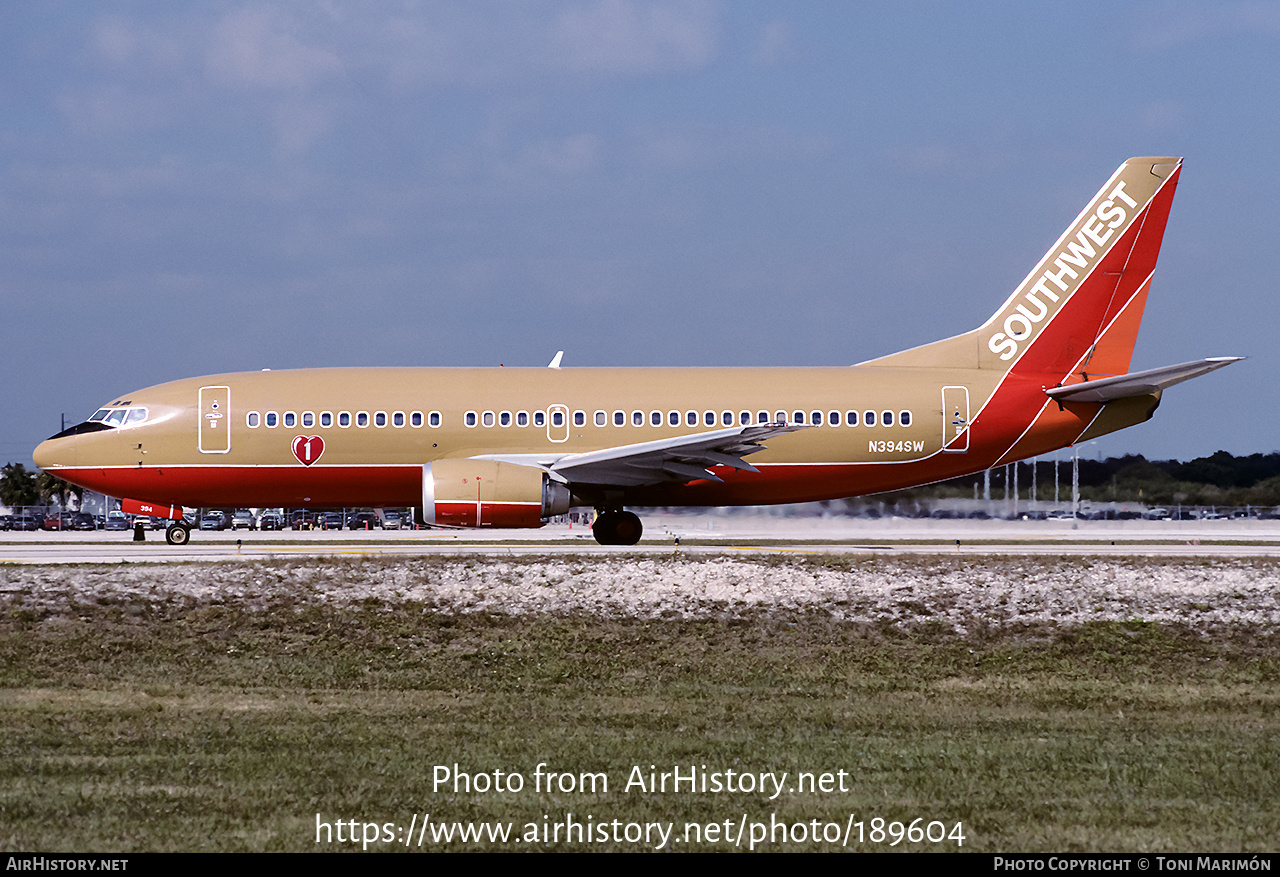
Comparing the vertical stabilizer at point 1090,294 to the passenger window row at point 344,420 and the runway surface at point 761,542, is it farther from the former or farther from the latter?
the passenger window row at point 344,420

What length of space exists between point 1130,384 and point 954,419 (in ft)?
13.5

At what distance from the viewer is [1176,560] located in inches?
949

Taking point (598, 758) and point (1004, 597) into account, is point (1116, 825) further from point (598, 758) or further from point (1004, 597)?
point (1004, 597)

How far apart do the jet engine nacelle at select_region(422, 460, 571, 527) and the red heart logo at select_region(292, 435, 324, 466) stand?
9.82 ft

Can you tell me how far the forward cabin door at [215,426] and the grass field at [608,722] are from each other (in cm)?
905

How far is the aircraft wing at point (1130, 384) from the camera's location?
28.2 m

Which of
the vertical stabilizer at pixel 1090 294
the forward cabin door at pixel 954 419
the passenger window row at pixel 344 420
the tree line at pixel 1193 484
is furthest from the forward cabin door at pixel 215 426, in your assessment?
the tree line at pixel 1193 484

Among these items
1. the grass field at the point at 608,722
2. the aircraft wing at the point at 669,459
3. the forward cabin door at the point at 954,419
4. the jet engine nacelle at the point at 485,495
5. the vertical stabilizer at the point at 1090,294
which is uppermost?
the vertical stabilizer at the point at 1090,294

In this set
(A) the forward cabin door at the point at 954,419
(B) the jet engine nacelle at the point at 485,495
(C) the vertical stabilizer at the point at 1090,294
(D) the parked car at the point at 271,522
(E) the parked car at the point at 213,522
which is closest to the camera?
(B) the jet engine nacelle at the point at 485,495

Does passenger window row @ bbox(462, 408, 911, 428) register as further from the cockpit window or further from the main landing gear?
the cockpit window

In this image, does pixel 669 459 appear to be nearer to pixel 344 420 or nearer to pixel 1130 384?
pixel 344 420

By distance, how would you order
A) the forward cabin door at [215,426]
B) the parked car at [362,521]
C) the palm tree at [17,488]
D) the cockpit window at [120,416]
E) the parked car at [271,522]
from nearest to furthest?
the forward cabin door at [215,426] < the cockpit window at [120,416] < the parked car at [362,521] < the parked car at [271,522] < the palm tree at [17,488]

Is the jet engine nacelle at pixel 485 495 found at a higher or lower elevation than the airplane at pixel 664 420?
lower

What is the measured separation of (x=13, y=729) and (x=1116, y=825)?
9802 millimetres
